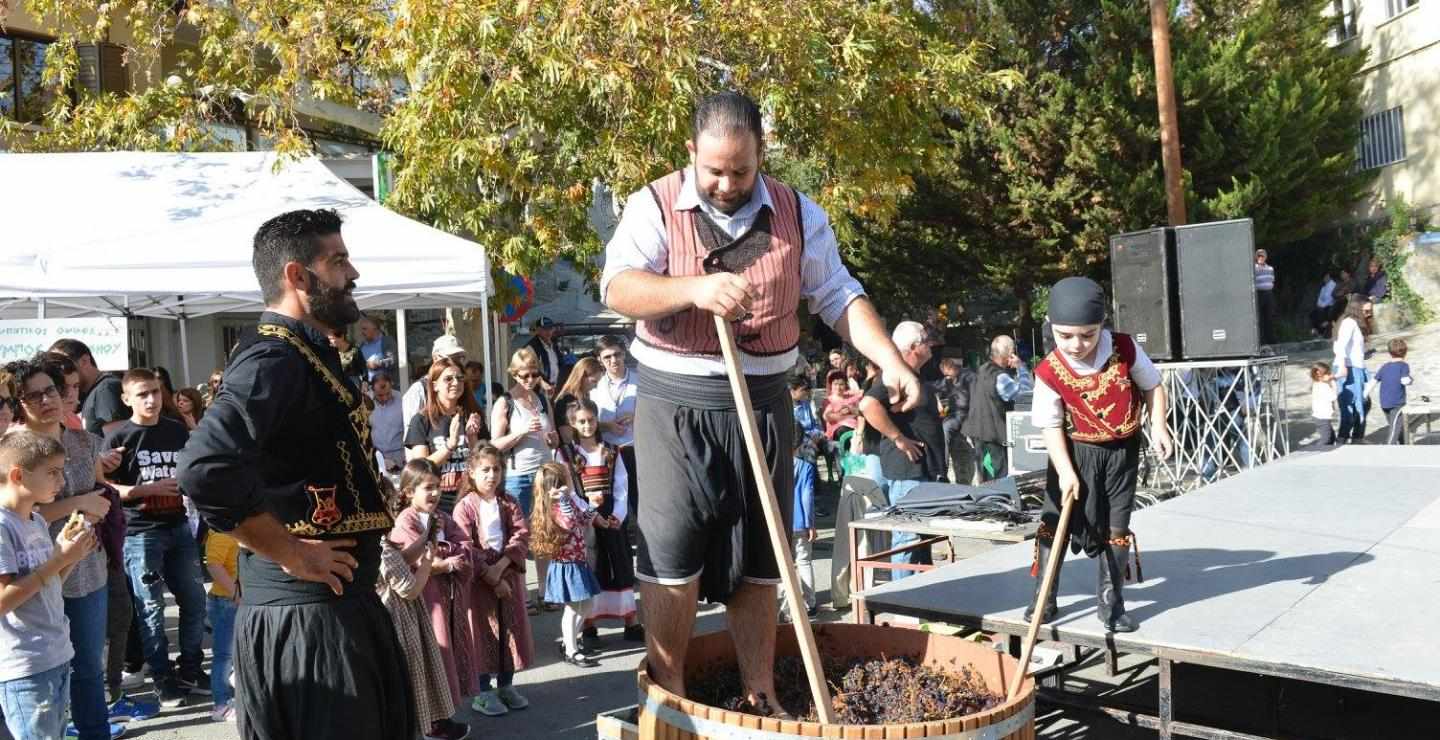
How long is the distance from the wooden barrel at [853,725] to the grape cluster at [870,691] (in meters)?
0.05

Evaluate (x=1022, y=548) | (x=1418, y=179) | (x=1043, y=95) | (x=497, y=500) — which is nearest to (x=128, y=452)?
(x=497, y=500)

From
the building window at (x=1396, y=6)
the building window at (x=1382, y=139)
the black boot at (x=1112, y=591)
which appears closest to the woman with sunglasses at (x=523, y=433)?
the black boot at (x=1112, y=591)

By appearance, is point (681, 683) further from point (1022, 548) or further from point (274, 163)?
point (274, 163)

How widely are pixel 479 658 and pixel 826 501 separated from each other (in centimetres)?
744

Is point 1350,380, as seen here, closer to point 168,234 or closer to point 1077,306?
point 1077,306

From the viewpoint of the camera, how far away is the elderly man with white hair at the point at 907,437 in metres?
7.28

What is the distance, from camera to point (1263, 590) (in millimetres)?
4969

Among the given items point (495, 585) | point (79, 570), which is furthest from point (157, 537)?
point (495, 585)

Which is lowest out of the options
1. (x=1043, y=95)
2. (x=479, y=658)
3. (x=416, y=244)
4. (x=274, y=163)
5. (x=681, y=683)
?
(x=479, y=658)

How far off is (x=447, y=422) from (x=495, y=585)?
252cm

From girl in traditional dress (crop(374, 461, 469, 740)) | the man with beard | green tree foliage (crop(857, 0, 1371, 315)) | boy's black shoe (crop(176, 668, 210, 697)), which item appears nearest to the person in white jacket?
green tree foliage (crop(857, 0, 1371, 315))

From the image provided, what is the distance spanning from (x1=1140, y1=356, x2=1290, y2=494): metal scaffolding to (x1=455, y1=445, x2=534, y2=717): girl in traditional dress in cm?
700

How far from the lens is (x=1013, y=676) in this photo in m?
3.61

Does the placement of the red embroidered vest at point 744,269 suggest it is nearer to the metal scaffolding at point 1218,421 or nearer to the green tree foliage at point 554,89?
the green tree foliage at point 554,89
